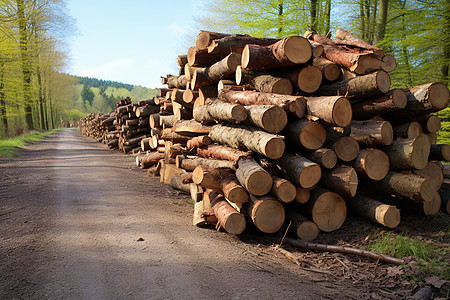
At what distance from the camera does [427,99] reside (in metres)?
4.36

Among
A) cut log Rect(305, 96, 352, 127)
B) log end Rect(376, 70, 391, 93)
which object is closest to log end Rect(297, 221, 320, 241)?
cut log Rect(305, 96, 352, 127)

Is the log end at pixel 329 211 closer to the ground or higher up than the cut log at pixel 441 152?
closer to the ground

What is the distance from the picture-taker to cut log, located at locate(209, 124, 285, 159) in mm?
4031

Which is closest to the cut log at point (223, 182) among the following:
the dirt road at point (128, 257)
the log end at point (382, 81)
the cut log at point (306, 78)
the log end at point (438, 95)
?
the dirt road at point (128, 257)

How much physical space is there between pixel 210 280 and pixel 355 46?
478 cm

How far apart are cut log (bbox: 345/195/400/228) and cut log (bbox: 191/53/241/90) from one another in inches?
121

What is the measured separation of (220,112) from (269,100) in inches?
37.7

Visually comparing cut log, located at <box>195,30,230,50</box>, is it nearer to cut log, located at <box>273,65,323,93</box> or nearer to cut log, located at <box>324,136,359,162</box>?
cut log, located at <box>273,65,323,93</box>

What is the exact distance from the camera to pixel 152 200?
5.98m

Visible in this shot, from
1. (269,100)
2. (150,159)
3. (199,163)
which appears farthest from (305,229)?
(150,159)

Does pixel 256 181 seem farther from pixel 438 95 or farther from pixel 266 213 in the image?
pixel 438 95

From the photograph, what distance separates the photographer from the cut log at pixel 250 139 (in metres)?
4.03

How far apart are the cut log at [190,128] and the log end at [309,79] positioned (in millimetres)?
2187

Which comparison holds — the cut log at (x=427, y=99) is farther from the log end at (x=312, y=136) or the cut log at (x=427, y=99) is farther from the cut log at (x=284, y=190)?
the cut log at (x=284, y=190)
